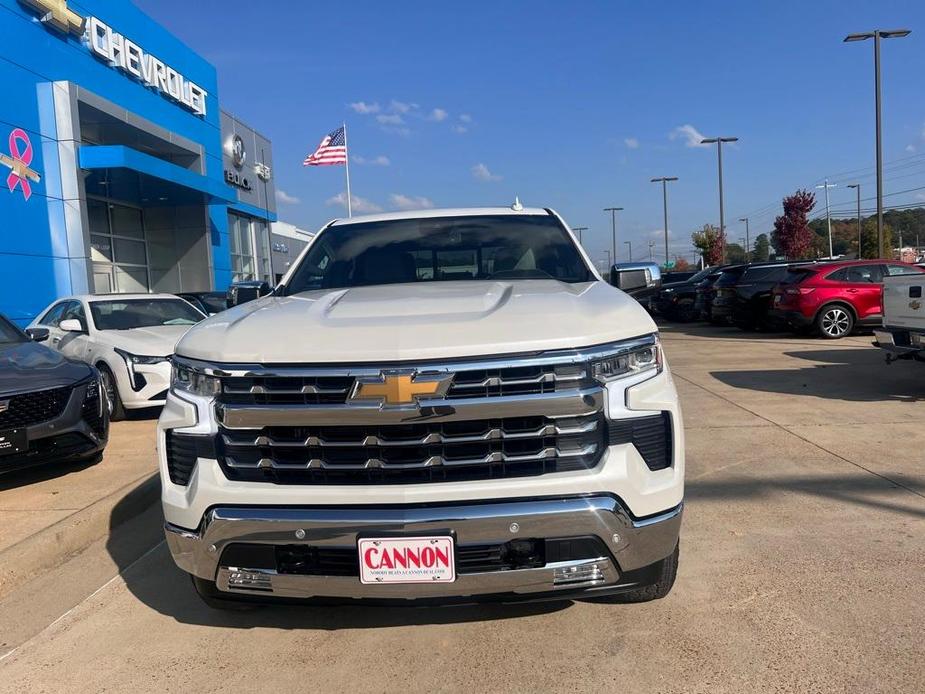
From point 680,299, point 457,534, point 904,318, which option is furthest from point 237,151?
point 457,534

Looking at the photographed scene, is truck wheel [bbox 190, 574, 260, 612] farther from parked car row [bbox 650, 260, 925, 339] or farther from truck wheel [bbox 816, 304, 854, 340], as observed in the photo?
truck wheel [bbox 816, 304, 854, 340]

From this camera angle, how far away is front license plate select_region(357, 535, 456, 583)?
243cm

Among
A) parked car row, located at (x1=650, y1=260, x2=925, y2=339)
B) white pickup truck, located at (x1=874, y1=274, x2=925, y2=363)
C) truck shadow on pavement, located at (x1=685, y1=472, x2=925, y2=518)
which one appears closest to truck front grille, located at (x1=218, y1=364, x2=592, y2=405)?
truck shadow on pavement, located at (x1=685, y1=472, x2=925, y2=518)

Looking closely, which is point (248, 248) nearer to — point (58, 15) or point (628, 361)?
point (58, 15)

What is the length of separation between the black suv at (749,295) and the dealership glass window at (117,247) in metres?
17.0

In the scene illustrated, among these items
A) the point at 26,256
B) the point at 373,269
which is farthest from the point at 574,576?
the point at 26,256

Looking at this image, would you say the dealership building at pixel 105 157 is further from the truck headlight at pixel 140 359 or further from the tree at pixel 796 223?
the tree at pixel 796 223

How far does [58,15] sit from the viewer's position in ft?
53.7

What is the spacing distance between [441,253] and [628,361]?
1892 mm

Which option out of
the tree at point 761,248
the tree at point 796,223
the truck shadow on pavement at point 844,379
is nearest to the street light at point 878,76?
the truck shadow on pavement at point 844,379

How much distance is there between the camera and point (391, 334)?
259 cm

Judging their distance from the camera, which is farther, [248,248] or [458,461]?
[248,248]

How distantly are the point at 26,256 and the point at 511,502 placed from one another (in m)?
16.4

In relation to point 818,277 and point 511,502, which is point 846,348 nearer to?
point 818,277
